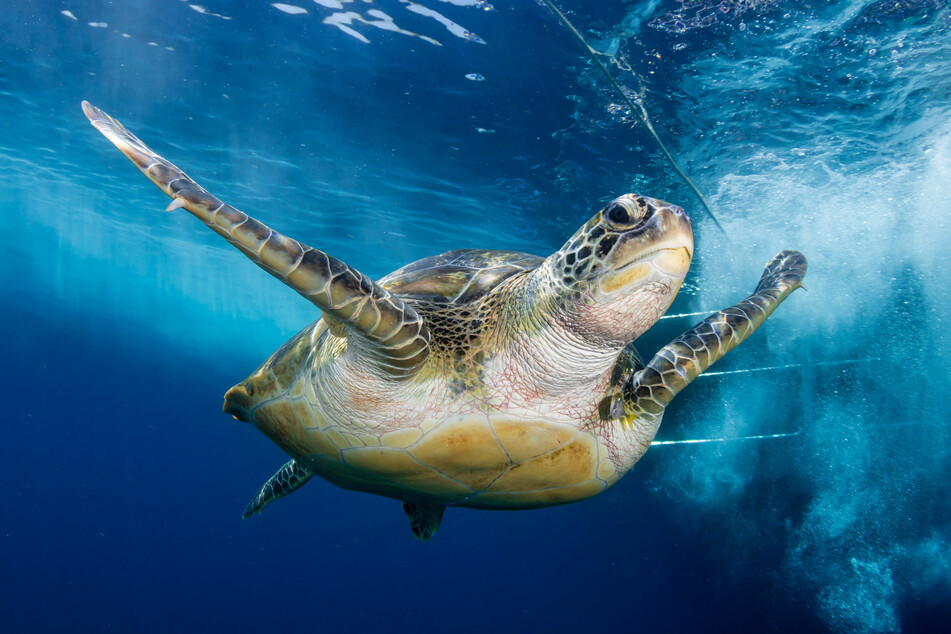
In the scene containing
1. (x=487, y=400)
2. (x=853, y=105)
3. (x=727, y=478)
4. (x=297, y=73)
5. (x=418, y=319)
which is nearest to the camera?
(x=418, y=319)

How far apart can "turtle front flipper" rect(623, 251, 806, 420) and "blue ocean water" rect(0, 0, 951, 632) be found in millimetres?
4748

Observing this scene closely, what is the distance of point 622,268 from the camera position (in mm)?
1719

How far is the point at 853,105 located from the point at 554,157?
15.8 ft

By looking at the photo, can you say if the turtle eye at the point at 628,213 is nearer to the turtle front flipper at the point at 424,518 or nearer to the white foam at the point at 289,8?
the turtle front flipper at the point at 424,518

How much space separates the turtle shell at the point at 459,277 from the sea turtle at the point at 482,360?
15 millimetres

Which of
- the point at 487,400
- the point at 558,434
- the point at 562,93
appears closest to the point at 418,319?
the point at 487,400

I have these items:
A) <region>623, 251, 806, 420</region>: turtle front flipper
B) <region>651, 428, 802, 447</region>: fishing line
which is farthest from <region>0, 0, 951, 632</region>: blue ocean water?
<region>623, 251, 806, 420</region>: turtle front flipper

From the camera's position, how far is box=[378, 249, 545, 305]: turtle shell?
8.37 ft

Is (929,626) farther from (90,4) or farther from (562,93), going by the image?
(90,4)

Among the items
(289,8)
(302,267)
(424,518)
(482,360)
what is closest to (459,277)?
(482,360)

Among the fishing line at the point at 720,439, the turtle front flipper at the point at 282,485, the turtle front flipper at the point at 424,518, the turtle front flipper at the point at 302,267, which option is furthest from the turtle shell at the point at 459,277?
the fishing line at the point at 720,439

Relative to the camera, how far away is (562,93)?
25.2 feet

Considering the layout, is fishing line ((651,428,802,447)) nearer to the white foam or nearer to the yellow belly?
the yellow belly

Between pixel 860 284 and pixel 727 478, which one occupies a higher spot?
pixel 860 284
